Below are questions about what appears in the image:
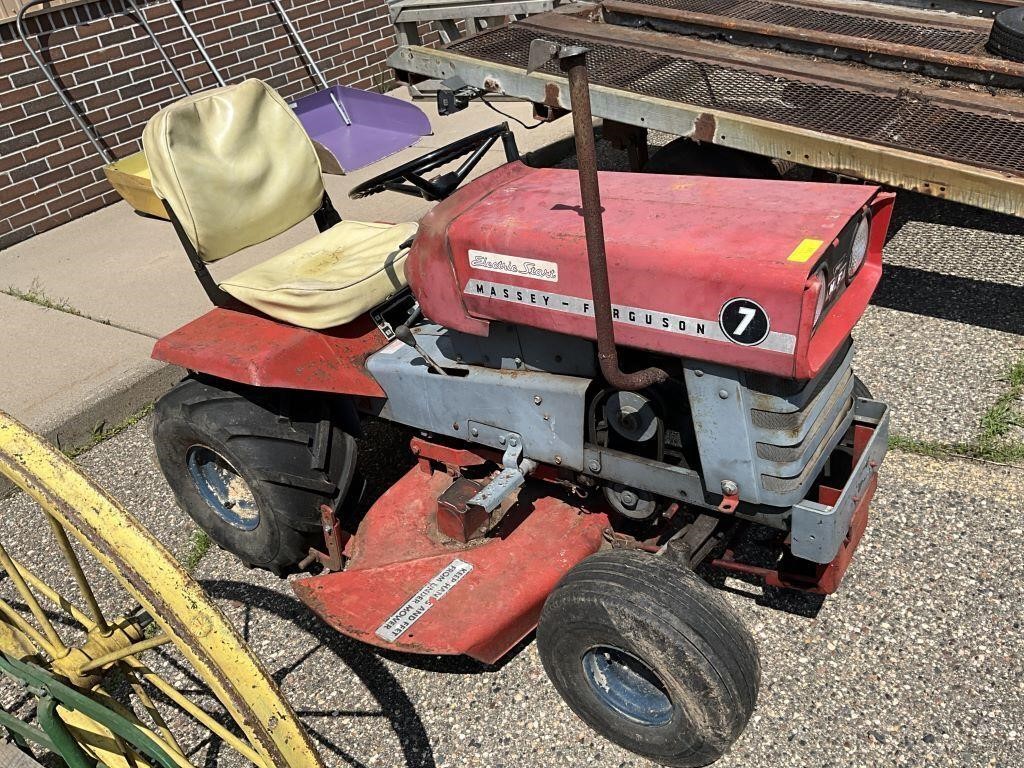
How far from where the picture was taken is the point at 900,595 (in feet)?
8.88

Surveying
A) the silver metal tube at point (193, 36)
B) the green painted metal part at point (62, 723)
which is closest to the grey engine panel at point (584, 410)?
the green painted metal part at point (62, 723)

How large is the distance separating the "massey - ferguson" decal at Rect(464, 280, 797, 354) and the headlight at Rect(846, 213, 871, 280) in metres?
0.36

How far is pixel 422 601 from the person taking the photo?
2.52 m

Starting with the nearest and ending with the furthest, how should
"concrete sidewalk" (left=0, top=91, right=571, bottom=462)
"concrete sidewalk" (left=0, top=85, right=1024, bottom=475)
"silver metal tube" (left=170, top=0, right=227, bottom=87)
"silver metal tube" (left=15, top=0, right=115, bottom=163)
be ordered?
"concrete sidewalk" (left=0, top=85, right=1024, bottom=475) < "concrete sidewalk" (left=0, top=91, right=571, bottom=462) < "silver metal tube" (left=15, top=0, right=115, bottom=163) < "silver metal tube" (left=170, top=0, right=227, bottom=87)

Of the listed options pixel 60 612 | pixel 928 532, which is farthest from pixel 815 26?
pixel 60 612

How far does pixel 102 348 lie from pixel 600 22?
9.76ft

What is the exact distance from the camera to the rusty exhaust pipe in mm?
1702

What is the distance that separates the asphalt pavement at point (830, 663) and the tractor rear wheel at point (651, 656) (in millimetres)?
147

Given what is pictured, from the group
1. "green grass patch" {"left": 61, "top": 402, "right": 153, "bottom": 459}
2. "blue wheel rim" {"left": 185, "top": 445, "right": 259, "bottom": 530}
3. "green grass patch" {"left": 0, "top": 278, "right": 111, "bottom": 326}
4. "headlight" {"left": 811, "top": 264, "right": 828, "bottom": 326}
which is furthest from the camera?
"green grass patch" {"left": 0, "top": 278, "right": 111, "bottom": 326}

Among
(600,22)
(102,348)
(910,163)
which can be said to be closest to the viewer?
(910,163)

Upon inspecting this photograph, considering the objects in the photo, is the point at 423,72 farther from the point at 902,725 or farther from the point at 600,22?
the point at 902,725

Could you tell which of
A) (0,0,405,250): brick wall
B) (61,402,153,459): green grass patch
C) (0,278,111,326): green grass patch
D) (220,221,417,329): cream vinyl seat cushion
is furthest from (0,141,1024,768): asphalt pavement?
(0,0,405,250): brick wall

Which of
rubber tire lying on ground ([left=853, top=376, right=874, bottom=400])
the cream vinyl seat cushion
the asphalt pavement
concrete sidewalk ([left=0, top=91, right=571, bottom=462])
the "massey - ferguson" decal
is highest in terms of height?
the "massey - ferguson" decal

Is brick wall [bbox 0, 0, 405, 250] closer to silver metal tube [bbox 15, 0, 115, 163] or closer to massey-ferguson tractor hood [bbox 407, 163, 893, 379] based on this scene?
silver metal tube [bbox 15, 0, 115, 163]
